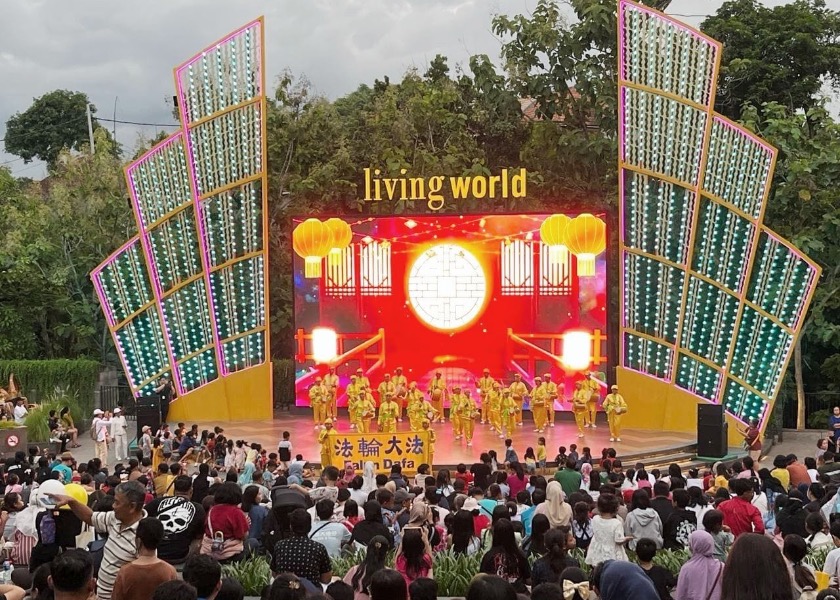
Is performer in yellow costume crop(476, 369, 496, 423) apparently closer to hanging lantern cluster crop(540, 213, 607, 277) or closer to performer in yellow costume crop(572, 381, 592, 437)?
performer in yellow costume crop(572, 381, 592, 437)

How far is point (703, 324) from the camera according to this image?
2053 centimetres

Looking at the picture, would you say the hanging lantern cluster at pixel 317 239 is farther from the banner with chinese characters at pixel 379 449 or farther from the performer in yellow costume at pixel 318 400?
the banner with chinese characters at pixel 379 449

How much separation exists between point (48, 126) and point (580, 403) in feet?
141

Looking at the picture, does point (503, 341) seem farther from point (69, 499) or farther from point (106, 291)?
point (69, 499)

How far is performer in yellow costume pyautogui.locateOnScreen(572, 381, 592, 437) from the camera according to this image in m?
21.0

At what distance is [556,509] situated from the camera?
7.92 meters

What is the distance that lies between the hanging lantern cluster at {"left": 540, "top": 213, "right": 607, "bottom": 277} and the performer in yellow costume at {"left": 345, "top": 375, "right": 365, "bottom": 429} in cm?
506

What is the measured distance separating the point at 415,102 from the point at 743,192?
484 inches

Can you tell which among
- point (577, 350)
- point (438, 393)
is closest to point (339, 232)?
point (438, 393)

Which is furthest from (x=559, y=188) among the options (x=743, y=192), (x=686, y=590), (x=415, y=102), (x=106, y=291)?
(x=686, y=590)

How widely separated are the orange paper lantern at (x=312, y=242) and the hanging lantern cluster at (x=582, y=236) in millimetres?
4712

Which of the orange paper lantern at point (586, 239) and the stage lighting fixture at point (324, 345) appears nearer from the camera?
the orange paper lantern at point (586, 239)

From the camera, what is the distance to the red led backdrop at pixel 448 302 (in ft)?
73.9

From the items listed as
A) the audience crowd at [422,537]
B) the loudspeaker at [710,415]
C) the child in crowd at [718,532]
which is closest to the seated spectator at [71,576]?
the audience crowd at [422,537]
